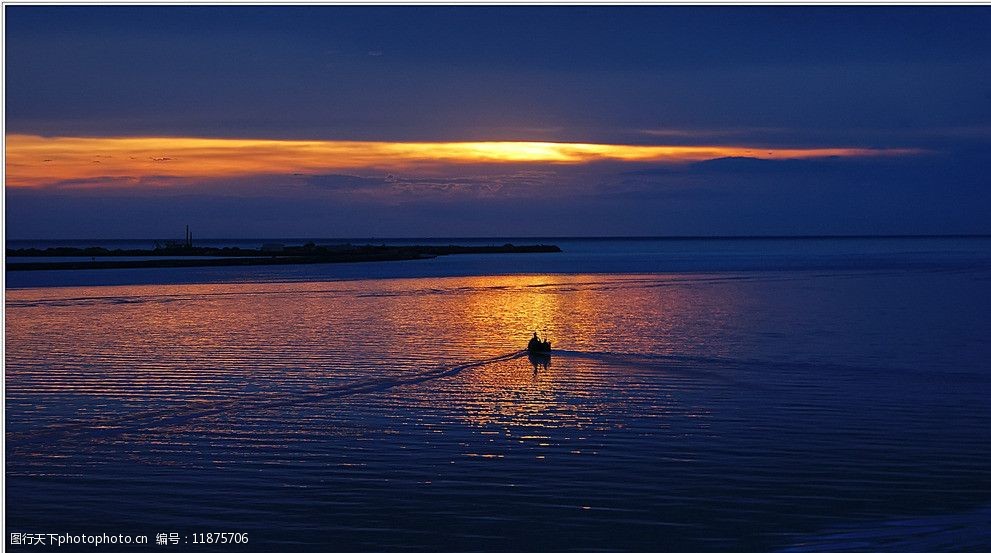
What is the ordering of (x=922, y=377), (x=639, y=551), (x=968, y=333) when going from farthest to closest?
(x=968, y=333) → (x=922, y=377) → (x=639, y=551)

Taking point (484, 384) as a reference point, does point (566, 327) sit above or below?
above

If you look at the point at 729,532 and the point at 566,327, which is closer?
the point at 729,532

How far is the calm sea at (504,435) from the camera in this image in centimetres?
791

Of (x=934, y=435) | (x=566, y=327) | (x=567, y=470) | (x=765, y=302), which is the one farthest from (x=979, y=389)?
(x=765, y=302)

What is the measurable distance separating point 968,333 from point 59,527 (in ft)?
60.9

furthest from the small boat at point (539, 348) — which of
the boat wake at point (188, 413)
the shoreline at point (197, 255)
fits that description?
the shoreline at point (197, 255)

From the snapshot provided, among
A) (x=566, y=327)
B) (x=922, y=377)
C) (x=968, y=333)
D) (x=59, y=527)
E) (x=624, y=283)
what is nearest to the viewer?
(x=59, y=527)

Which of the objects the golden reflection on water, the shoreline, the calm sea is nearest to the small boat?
the golden reflection on water

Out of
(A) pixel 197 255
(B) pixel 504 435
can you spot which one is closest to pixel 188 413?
(B) pixel 504 435

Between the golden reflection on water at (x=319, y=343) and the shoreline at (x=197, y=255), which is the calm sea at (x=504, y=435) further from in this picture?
the shoreline at (x=197, y=255)

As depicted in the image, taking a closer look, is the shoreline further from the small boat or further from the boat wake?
the boat wake

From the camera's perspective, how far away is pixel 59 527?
7.90 metres

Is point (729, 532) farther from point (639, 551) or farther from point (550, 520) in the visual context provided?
point (550, 520)

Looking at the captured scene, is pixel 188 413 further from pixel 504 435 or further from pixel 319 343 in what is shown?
pixel 319 343
